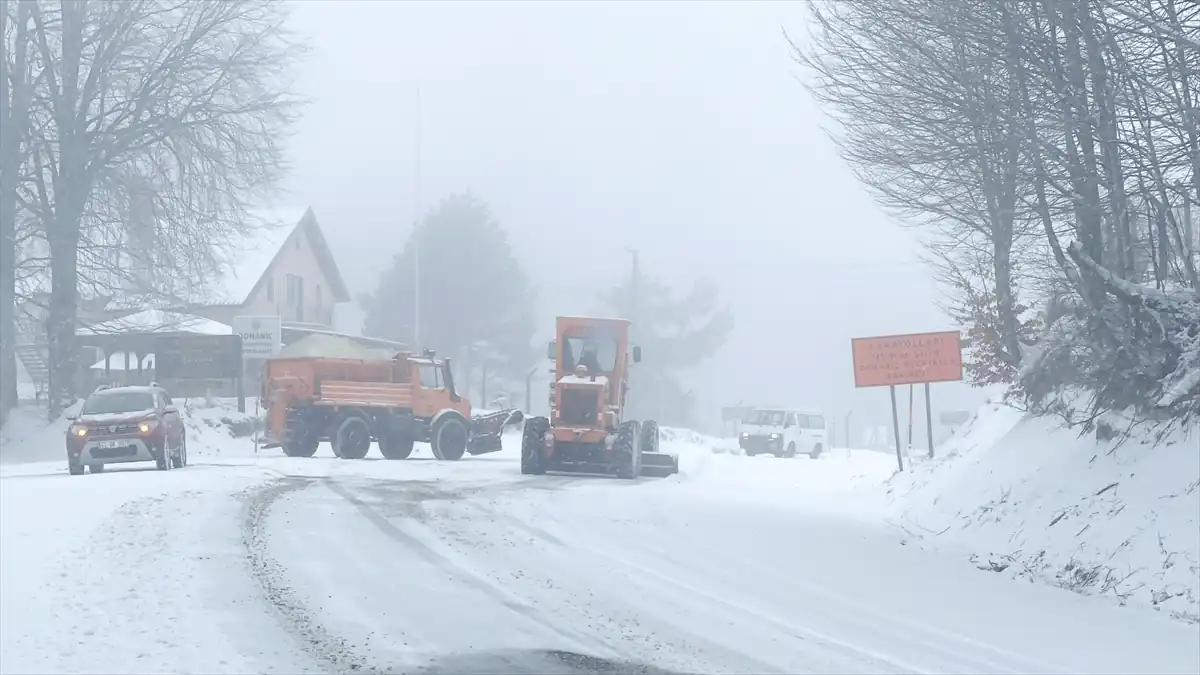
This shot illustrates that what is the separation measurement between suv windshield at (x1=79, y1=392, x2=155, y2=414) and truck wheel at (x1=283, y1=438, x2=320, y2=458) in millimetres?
5721

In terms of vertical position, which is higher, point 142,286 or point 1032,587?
point 142,286

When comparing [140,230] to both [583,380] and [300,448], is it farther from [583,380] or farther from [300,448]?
[583,380]

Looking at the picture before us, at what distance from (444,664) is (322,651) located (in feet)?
2.91

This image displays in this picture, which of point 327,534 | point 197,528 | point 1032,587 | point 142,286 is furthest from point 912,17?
point 142,286

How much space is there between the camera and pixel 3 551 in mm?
12852

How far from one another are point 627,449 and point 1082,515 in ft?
39.6

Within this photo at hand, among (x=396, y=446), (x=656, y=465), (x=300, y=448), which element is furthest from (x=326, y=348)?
(x=656, y=465)

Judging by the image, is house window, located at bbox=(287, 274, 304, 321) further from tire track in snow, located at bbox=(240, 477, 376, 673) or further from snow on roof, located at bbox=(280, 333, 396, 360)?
tire track in snow, located at bbox=(240, 477, 376, 673)

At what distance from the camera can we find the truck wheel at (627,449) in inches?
986

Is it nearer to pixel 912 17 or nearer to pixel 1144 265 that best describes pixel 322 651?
pixel 912 17

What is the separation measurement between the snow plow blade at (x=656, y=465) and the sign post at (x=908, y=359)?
15.3 ft

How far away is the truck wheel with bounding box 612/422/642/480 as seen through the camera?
25047mm

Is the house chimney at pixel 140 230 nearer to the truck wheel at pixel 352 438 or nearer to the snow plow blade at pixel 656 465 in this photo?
the truck wheel at pixel 352 438

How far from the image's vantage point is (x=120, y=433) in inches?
1009
